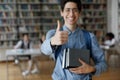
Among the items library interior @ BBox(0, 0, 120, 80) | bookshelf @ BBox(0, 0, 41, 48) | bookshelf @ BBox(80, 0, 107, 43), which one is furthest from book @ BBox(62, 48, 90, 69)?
bookshelf @ BBox(80, 0, 107, 43)

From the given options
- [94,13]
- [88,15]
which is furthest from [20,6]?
[94,13]

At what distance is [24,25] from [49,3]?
1026 millimetres

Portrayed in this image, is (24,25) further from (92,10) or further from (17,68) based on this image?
(92,10)

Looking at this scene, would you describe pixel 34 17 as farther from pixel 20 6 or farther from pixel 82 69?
pixel 82 69

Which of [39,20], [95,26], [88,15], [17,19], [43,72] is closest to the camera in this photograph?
[43,72]

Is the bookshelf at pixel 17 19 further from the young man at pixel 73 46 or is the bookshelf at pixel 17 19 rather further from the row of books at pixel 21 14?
the young man at pixel 73 46

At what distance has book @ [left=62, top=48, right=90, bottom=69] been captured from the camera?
3.65 feet

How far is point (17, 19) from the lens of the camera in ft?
24.5

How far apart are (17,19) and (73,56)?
6531 mm

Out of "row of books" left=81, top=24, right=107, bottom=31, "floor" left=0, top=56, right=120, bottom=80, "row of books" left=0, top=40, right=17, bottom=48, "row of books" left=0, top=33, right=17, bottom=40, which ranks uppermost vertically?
"row of books" left=81, top=24, right=107, bottom=31

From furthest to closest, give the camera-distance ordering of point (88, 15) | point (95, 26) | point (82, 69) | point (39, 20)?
point (95, 26) < point (88, 15) < point (39, 20) < point (82, 69)

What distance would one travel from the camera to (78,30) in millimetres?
1203

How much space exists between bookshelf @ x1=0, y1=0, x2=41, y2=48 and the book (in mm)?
6480

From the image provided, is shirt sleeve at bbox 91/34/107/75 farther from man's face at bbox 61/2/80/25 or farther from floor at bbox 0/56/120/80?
floor at bbox 0/56/120/80
